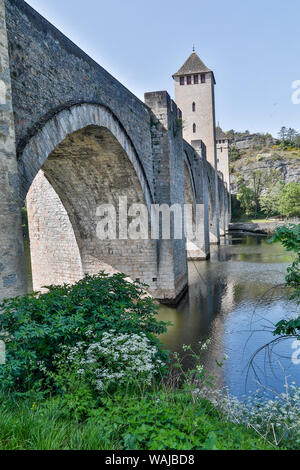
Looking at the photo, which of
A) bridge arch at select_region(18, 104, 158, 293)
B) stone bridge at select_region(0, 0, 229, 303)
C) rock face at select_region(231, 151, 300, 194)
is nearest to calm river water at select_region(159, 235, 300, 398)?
stone bridge at select_region(0, 0, 229, 303)

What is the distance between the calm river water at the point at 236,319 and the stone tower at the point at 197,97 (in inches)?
519

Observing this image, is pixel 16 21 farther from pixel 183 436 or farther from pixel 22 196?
pixel 183 436

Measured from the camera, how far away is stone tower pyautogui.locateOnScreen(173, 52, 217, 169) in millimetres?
25666

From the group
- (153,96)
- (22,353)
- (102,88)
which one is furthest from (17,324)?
(153,96)

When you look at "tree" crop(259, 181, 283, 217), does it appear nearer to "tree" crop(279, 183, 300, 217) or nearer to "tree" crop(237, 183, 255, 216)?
"tree" crop(237, 183, 255, 216)

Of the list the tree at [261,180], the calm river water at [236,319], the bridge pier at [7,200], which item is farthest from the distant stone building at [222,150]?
the bridge pier at [7,200]

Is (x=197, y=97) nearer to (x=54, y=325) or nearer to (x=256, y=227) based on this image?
(x=256, y=227)

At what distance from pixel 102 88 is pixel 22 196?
4177 mm

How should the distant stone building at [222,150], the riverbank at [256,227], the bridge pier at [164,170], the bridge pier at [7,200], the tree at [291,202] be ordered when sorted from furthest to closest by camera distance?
the distant stone building at [222,150] < the tree at [291,202] < the riverbank at [256,227] < the bridge pier at [164,170] < the bridge pier at [7,200]

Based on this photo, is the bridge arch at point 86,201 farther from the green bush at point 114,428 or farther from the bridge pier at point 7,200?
the green bush at point 114,428

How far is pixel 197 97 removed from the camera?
2594 cm

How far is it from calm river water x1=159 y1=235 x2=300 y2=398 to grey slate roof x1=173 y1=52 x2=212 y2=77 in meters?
16.0

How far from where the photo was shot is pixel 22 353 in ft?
9.98

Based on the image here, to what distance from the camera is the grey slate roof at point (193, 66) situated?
84.3 ft
